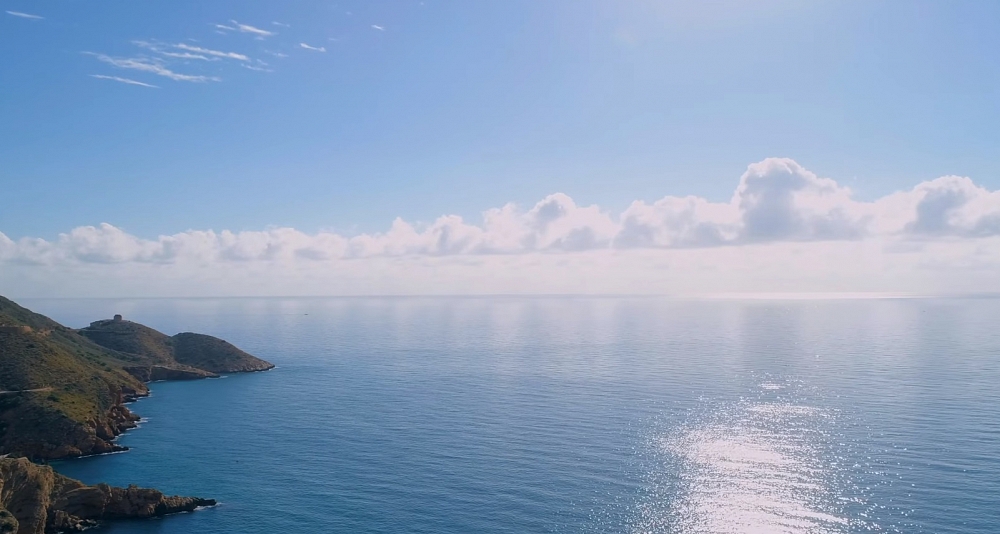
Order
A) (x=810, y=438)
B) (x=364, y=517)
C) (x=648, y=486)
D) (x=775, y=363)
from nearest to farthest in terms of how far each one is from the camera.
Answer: (x=364, y=517) < (x=648, y=486) < (x=810, y=438) < (x=775, y=363)

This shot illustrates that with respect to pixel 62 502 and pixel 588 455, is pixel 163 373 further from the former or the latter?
pixel 588 455

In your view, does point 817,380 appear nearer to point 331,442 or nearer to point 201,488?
point 331,442

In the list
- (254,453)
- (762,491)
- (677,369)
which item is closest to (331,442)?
(254,453)

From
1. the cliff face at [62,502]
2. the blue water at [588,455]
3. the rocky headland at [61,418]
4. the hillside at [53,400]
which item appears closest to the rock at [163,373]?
the rocky headland at [61,418]

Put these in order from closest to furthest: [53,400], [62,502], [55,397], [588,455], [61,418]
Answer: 1. [62,502]
2. [588,455]
3. [61,418]
4. [53,400]
5. [55,397]

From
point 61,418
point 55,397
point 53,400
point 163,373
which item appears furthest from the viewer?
point 163,373

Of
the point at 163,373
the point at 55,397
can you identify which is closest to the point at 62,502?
the point at 55,397
